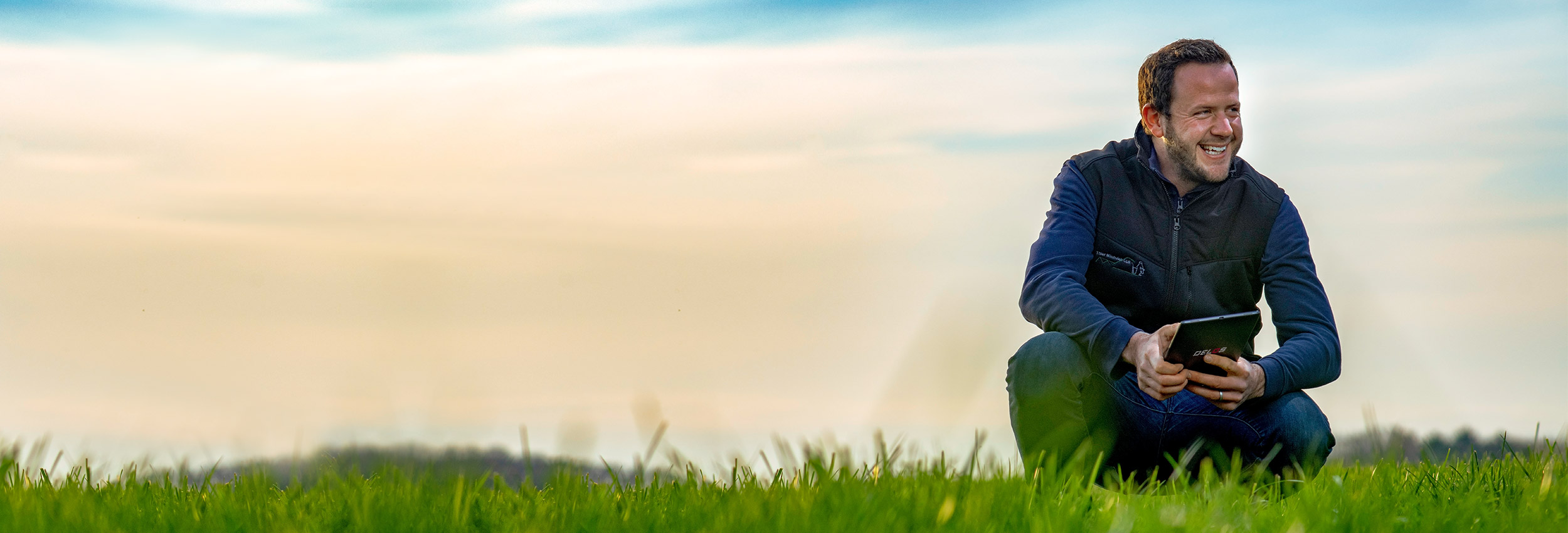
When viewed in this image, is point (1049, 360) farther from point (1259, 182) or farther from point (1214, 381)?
point (1259, 182)

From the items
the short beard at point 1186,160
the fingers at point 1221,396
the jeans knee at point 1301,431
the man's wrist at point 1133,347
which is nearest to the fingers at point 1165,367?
the man's wrist at point 1133,347

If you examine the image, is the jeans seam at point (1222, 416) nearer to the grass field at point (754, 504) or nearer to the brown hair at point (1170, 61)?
the grass field at point (754, 504)

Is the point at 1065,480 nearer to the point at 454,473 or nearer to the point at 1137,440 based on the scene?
the point at 1137,440

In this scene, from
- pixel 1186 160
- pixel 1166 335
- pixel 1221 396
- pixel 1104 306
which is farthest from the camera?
pixel 1186 160

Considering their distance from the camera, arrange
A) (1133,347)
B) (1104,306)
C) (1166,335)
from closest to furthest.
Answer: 1. (1166,335)
2. (1133,347)
3. (1104,306)

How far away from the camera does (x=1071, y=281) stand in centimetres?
464

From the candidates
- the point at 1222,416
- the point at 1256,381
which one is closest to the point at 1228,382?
the point at 1256,381

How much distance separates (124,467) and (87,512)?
938 millimetres

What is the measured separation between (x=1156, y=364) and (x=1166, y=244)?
96 cm

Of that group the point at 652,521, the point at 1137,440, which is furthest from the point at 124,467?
the point at 1137,440

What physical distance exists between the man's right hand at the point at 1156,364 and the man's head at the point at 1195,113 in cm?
111

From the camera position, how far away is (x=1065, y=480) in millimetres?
3744

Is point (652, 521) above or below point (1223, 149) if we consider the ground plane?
below

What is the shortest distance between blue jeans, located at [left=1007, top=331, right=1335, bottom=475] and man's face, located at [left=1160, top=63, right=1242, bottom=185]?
101 cm
